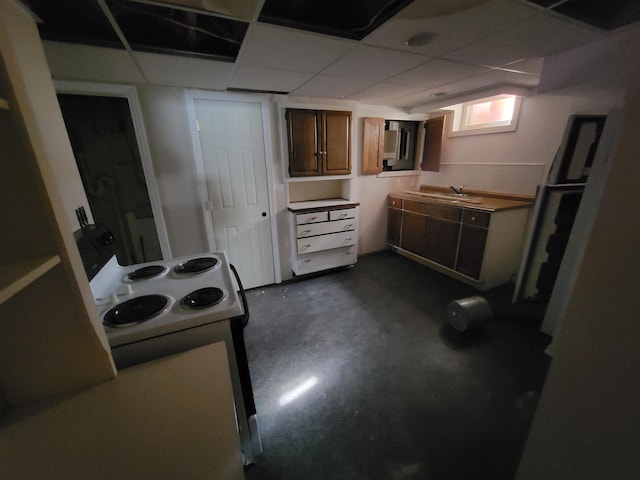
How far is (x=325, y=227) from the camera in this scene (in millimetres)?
3078

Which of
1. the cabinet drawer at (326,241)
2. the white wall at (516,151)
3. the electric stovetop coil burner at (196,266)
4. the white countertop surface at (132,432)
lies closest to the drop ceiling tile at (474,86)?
the white wall at (516,151)

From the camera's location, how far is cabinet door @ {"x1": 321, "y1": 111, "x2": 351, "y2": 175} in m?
2.94

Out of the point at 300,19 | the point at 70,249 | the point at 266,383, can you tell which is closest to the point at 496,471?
the point at 266,383

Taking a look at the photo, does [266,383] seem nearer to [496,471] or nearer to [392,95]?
[496,471]

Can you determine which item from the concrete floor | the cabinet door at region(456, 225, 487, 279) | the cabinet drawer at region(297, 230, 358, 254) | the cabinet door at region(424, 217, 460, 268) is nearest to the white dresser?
the cabinet drawer at region(297, 230, 358, 254)

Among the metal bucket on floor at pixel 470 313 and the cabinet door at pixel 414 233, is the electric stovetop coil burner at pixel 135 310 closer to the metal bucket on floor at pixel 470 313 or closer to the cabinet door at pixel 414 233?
the metal bucket on floor at pixel 470 313

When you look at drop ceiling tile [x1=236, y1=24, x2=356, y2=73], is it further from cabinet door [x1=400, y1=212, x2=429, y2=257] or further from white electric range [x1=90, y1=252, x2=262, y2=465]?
cabinet door [x1=400, y1=212, x2=429, y2=257]

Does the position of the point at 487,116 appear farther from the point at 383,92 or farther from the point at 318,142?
the point at 318,142

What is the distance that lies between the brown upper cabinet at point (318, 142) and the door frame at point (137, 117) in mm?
1342

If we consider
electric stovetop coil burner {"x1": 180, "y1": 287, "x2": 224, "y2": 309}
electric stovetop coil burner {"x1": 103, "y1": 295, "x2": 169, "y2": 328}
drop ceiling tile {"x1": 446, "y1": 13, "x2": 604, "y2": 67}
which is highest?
drop ceiling tile {"x1": 446, "y1": 13, "x2": 604, "y2": 67}

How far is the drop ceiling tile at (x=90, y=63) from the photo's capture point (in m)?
1.48

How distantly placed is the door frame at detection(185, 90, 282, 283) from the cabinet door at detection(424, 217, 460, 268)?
76.8 inches

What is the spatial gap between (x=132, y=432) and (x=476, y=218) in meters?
3.02

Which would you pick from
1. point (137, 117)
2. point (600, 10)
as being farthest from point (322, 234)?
point (600, 10)
